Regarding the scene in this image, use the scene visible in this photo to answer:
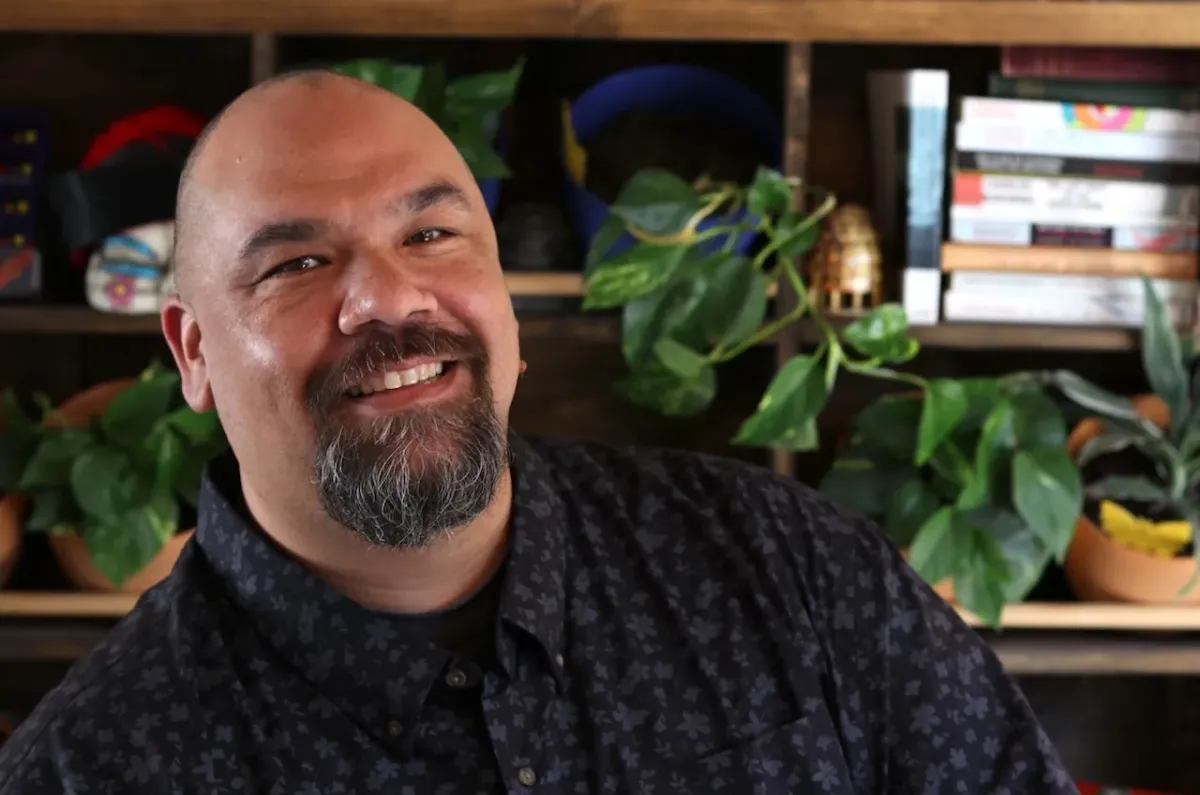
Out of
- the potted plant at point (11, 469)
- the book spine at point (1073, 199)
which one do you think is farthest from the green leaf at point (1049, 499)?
the potted plant at point (11, 469)

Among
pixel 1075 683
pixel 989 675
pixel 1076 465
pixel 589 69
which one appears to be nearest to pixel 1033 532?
pixel 1076 465

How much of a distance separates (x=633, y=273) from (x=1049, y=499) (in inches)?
22.6

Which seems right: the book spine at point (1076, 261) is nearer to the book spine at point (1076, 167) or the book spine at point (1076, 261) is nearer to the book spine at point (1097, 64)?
the book spine at point (1076, 167)

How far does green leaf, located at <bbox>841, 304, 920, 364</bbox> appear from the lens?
1.42 metres

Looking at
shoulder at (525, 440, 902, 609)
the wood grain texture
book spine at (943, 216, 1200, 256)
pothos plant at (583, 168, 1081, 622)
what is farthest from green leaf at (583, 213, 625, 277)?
book spine at (943, 216, 1200, 256)

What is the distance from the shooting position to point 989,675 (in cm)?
106

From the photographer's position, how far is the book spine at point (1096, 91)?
5.04 ft

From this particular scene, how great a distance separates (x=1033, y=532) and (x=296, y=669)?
3.04 ft

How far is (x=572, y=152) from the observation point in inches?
61.0

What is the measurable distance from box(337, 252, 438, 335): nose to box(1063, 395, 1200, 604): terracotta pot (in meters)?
0.97

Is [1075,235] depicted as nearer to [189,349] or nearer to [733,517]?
[733,517]

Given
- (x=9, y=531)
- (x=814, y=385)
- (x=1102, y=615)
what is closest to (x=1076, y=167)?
(x=814, y=385)

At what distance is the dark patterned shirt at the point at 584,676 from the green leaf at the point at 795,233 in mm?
421

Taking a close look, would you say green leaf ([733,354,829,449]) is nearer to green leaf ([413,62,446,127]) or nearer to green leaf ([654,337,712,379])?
green leaf ([654,337,712,379])
